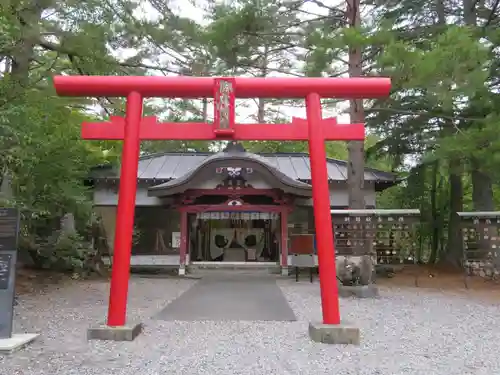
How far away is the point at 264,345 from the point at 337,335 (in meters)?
0.88

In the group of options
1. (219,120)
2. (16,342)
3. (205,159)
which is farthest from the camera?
(205,159)

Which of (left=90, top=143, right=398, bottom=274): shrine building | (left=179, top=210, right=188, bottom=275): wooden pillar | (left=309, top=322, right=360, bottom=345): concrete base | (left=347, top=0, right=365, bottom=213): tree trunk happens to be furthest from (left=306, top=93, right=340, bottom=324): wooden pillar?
(left=179, top=210, right=188, bottom=275): wooden pillar

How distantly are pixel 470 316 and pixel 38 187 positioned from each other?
797 cm

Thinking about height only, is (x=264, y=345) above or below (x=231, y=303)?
below

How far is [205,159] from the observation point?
13133 millimetres

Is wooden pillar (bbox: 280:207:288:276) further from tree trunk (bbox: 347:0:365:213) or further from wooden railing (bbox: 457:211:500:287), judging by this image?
wooden railing (bbox: 457:211:500:287)

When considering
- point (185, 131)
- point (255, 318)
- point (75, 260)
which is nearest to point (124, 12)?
point (185, 131)

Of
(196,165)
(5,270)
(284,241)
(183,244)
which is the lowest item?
(5,270)

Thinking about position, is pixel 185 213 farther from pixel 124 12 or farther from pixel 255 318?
pixel 255 318

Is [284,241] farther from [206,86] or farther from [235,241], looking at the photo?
[206,86]

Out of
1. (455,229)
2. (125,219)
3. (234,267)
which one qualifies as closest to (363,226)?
(234,267)

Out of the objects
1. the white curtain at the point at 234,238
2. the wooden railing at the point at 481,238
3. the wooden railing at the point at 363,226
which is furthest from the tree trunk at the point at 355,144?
the white curtain at the point at 234,238

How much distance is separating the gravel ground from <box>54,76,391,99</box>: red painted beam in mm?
3178

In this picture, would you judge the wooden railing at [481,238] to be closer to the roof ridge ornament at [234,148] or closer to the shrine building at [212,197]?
the shrine building at [212,197]
